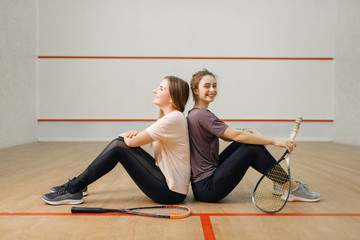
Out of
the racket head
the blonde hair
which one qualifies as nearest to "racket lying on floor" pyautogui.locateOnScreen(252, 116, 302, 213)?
the racket head

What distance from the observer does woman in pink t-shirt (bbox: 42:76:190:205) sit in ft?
4.98

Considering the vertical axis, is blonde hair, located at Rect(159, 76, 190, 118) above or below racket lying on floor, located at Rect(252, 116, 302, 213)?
above

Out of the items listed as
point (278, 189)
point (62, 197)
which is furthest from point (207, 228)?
point (62, 197)

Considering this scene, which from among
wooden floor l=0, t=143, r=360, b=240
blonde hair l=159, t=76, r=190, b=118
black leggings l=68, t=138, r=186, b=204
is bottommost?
wooden floor l=0, t=143, r=360, b=240

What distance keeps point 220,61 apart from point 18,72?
2.87 metres

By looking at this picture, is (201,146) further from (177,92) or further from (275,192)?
(275,192)

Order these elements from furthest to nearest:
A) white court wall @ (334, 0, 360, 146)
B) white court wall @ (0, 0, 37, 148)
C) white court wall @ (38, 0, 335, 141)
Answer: white court wall @ (38, 0, 335, 141)
white court wall @ (334, 0, 360, 146)
white court wall @ (0, 0, 37, 148)

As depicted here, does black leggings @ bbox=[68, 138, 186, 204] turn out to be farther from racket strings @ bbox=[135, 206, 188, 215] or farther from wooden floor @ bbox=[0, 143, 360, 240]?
wooden floor @ bbox=[0, 143, 360, 240]

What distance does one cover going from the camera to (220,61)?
215 inches

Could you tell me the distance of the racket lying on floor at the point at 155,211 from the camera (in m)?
1.44

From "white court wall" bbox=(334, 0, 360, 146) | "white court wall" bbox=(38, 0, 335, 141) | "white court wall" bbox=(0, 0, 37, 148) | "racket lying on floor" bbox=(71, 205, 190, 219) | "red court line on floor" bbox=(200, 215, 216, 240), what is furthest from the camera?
"white court wall" bbox=(38, 0, 335, 141)

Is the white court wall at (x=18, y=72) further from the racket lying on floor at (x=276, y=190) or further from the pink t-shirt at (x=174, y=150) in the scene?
the racket lying on floor at (x=276, y=190)

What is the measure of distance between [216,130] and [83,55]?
14.1 feet

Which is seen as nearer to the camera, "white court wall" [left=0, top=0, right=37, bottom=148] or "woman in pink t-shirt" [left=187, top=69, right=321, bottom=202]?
"woman in pink t-shirt" [left=187, top=69, right=321, bottom=202]
